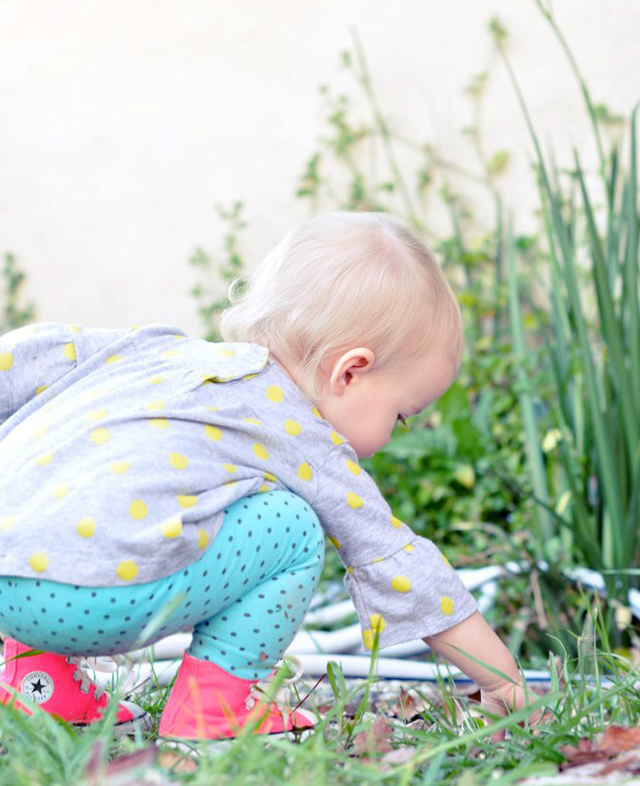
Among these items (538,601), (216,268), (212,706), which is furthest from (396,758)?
(216,268)

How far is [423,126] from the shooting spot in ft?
Answer: 12.8

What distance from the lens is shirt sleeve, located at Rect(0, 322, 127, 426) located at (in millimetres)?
1463

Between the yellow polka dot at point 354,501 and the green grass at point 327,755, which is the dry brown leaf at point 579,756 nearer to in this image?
the green grass at point 327,755

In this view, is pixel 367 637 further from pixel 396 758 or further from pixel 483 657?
pixel 396 758

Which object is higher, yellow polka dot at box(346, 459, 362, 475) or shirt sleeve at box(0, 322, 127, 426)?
shirt sleeve at box(0, 322, 127, 426)

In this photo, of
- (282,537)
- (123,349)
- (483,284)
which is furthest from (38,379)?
(483,284)

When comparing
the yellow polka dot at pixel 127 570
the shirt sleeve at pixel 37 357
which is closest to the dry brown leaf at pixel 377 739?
the yellow polka dot at pixel 127 570

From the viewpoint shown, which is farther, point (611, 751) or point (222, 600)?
point (222, 600)

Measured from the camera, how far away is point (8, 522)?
49.5 inches

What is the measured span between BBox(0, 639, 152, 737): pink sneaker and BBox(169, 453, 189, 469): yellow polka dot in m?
0.38

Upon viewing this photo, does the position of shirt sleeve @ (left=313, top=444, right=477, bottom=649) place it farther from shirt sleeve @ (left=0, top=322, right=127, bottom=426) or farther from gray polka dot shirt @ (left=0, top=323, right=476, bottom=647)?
shirt sleeve @ (left=0, top=322, right=127, bottom=426)

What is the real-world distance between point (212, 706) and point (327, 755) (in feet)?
1.46

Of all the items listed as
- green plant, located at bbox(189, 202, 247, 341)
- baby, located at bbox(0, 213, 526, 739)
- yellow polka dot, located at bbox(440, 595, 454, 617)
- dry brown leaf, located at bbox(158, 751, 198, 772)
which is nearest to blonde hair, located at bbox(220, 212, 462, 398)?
baby, located at bbox(0, 213, 526, 739)

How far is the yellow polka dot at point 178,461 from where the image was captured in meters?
1.30
